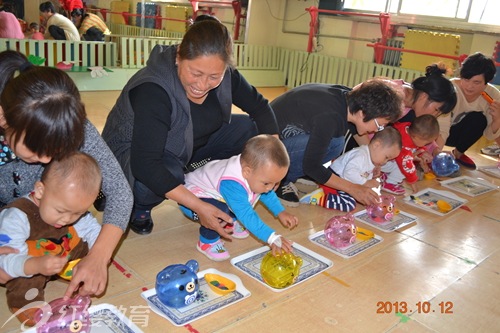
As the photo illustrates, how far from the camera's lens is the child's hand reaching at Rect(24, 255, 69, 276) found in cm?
121

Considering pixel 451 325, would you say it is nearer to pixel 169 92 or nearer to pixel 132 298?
pixel 132 298

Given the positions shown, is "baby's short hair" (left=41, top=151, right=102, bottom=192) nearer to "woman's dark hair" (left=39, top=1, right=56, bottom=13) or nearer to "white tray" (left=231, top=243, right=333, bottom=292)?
"white tray" (left=231, top=243, right=333, bottom=292)

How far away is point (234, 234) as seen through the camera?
2035 mm

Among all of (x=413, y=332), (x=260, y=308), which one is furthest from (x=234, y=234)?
(x=413, y=332)

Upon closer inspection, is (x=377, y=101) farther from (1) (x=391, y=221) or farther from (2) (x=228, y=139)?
(2) (x=228, y=139)

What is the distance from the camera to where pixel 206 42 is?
5.25 ft

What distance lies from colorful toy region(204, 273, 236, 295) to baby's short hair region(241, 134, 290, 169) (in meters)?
0.42

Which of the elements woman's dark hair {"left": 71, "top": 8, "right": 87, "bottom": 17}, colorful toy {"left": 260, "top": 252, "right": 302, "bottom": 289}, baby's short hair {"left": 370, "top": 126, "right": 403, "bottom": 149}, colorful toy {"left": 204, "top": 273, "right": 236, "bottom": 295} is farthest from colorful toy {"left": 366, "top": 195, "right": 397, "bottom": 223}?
woman's dark hair {"left": 71, "top": 8, "right": 87, "bottom": 17}

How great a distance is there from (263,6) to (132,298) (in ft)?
20.0

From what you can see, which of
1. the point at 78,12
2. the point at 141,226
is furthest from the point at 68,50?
the point at 141,226

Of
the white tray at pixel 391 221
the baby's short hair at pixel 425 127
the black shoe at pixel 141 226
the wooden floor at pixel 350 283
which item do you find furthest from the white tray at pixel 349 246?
the baby's short hair at pixel 425 127

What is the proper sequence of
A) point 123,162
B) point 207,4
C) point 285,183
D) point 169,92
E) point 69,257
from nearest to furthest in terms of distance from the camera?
point 69,257, point 169,92, point 123,162, point 285,183, point 207,4

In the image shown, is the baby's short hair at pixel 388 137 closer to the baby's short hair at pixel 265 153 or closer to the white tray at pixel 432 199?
the white tray at pixel 432 199
